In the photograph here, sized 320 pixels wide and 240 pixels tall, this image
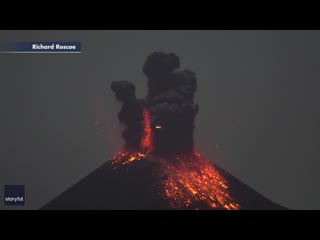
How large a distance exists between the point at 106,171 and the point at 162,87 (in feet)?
49.7

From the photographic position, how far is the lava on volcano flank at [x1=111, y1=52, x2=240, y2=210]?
2338 inches

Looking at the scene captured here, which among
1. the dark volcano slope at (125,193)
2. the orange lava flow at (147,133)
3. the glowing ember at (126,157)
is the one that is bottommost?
the dark volcano slope at (125,193)

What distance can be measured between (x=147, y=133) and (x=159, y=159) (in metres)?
4.17

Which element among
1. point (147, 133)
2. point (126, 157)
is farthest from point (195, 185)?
point (126, 157)

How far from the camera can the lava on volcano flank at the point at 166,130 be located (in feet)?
195

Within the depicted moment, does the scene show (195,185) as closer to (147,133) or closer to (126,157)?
(147,133)

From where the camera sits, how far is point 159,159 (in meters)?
62.2

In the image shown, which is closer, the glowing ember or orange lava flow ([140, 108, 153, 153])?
orange lava flow ([140, 108, 153, 153])

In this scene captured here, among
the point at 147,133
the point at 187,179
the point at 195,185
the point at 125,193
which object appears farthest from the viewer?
the point at 147,133

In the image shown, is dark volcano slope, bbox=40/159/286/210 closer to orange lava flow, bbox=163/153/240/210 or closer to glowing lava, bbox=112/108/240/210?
glowing lava, bbox=112/108/240/210

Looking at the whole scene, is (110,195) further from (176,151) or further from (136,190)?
(176,151)

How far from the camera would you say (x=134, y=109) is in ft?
202

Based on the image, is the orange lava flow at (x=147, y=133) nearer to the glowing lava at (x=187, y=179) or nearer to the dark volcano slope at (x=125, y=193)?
the glowing lava at (x=187, y=179)

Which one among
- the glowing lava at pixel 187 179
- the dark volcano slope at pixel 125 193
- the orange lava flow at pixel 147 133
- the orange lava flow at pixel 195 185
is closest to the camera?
the dark volcano slope at pixel 125 193
